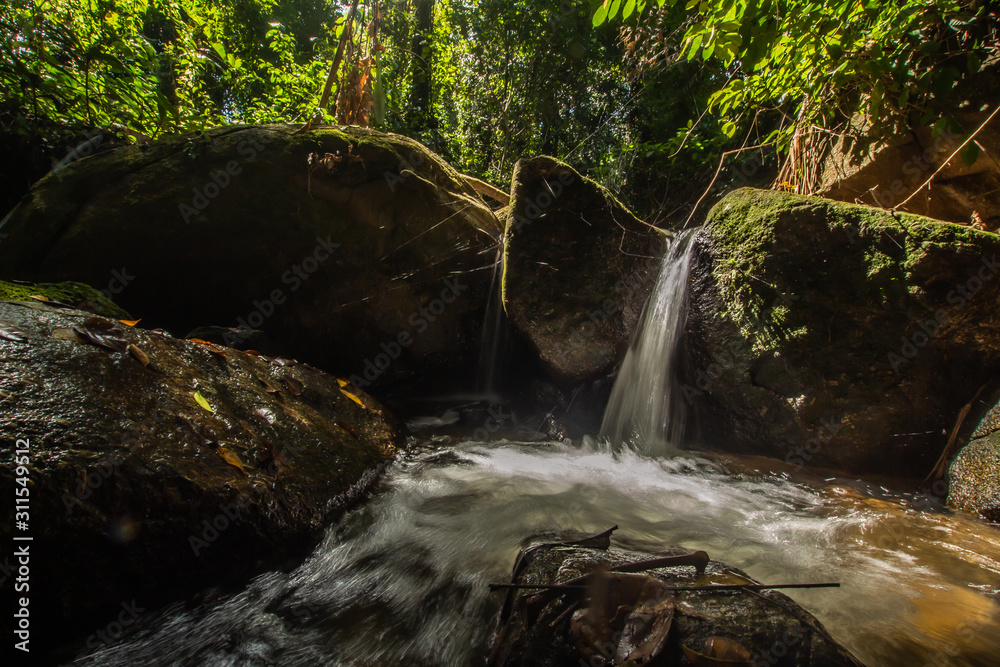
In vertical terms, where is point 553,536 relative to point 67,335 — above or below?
below

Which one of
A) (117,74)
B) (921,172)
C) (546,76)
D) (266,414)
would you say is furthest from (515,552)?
(546,76)

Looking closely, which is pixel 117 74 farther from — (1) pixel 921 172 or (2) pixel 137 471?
(1) pixel 921 172

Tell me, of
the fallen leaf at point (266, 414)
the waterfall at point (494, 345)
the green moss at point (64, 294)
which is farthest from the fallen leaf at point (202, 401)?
the waterfall at point (494, 345)

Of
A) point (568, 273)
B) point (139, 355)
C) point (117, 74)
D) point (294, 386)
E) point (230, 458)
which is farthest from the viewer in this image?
point (117, 74)

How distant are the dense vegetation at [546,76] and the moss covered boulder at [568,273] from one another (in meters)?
1.40

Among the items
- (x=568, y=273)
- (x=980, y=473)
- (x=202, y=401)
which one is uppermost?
(x=568, y=273)

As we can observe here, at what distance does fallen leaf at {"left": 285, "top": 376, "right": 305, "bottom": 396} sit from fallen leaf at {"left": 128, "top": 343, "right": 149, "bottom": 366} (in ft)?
3.21

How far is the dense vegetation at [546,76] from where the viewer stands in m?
3.38

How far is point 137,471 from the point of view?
177cm

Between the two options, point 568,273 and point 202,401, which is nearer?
point 202,401

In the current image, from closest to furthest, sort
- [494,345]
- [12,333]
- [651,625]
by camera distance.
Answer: [651,625] < [12,333] < [494,345]

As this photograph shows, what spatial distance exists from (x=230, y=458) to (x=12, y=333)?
1.12 m

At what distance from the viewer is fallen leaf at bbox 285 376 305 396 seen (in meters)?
3.22

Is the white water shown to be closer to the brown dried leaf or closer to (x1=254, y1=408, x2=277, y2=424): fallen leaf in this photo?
the brown dried leaf
